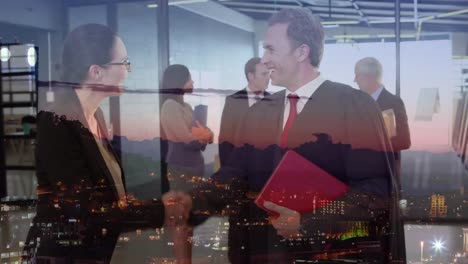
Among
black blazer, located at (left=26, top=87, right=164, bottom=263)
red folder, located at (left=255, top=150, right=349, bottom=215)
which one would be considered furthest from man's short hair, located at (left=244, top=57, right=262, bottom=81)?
black blazer, located at (left=26, top=87, right=164, bottom=263)

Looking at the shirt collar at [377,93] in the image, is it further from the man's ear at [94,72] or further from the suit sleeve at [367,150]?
the man's ear at [94,72]

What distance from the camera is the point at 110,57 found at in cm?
232

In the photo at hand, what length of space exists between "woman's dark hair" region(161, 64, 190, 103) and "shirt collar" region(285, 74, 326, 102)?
0.40 meters

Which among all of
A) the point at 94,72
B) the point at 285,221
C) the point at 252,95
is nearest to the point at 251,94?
the point at 252,95

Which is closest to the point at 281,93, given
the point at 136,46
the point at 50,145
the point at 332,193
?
the point at 332,193

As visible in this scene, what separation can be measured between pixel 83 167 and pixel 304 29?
3.56ft

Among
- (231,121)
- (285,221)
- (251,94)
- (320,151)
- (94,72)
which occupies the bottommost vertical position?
(285,221)

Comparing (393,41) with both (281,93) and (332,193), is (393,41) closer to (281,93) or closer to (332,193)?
(281,93)

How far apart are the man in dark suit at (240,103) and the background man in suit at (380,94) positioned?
34 cm

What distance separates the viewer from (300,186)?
2180 millimetres

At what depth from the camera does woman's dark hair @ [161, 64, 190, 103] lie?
7.18 feet

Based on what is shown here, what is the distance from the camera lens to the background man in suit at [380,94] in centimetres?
201

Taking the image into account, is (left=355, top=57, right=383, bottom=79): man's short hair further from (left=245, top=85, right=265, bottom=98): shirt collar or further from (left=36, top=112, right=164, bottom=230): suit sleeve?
(left=36, top=112, right=164, bottom=230): suit sleeve

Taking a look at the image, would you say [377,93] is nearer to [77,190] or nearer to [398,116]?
[398,116]
